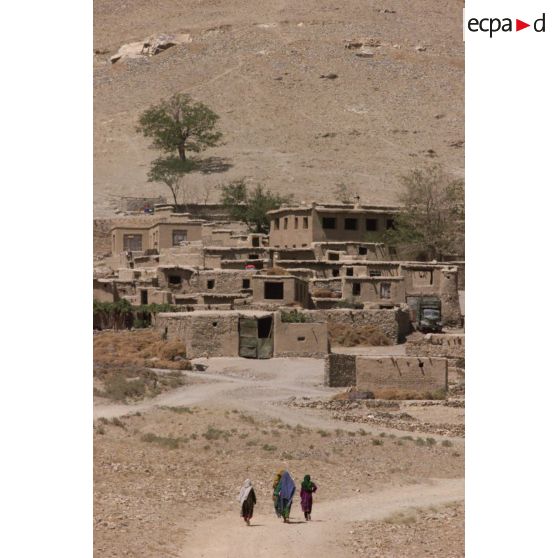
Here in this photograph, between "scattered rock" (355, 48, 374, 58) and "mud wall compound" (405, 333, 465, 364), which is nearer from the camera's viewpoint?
"mud wall compound" (405, 333, 465, 364)

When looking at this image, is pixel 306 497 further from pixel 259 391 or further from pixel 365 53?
pixel 365 53

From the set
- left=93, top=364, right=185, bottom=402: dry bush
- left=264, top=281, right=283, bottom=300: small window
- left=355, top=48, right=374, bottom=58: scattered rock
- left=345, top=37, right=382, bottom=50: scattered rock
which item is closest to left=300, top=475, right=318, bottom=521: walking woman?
left=93, top=364, right=185, bottom=402: dry bush

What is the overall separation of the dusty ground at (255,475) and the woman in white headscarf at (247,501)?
0.14 m

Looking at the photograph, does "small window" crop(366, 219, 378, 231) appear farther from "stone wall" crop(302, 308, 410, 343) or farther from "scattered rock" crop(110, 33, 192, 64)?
"scattered rock" crop(110, 33, 192, 64)

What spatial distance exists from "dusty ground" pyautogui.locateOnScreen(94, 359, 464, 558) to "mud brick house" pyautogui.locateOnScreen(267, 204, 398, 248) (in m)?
14.0

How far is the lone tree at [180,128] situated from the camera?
58.5 meters

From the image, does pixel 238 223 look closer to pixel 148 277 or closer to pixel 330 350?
pixel 148 277

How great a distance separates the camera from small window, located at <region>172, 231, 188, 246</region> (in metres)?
35.5

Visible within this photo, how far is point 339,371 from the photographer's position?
75.2 ft

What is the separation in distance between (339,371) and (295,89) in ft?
160

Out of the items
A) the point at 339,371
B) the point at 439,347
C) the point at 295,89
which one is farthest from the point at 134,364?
the point at 295,89

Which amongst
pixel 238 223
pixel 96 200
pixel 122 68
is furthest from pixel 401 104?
pixel 238 223

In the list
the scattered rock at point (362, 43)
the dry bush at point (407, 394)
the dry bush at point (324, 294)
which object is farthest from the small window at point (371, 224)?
the scattered rock at point (362, 43)

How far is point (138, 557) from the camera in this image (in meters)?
13.3
